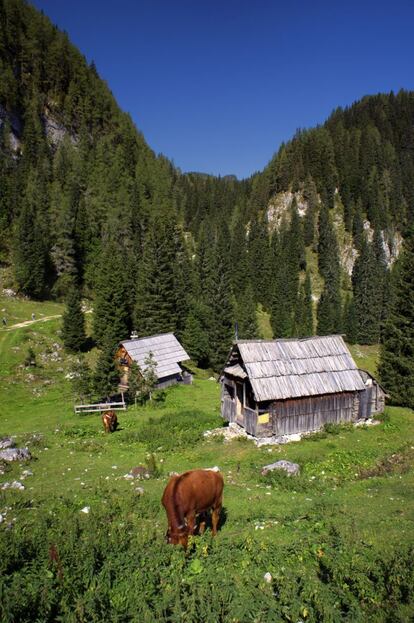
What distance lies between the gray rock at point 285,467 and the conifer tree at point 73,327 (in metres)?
43.3

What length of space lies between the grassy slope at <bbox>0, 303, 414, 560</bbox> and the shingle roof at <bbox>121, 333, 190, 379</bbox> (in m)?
6.76

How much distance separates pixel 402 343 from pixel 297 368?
1968cm

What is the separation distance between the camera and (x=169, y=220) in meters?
90.5

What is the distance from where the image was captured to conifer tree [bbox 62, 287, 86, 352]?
190 ft

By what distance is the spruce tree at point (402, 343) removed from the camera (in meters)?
41.8

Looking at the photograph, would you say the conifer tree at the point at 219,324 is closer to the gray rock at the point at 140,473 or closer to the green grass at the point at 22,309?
the green grass at the point at 22,309

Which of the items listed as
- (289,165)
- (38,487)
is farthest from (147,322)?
(289,165)

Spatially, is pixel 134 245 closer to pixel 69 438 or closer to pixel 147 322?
pixel 147 322

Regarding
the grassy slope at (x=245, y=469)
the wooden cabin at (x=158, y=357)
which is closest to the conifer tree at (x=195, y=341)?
the wooden cabin at (x=158, y=357)

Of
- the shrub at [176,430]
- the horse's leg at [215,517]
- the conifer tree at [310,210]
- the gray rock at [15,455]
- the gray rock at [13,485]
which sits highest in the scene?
the conifer tree at [310,210]

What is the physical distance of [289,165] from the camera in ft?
587

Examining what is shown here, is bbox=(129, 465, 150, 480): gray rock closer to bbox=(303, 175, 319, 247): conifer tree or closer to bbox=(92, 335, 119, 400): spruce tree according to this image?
bbox=(92, 335, 119, 400): spruce tree

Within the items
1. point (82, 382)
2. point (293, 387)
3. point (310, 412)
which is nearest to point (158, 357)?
point (82, 382)

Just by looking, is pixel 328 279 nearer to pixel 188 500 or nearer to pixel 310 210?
pixel 310 210
